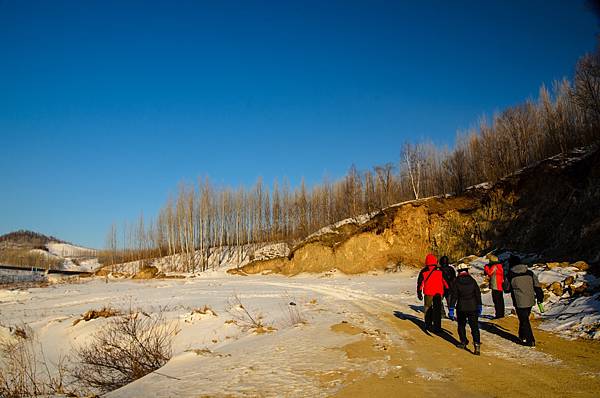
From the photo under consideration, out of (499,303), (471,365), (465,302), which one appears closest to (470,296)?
(465,302)

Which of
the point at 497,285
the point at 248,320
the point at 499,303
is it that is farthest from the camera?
the point at 248,320

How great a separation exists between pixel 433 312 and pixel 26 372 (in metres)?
9.66

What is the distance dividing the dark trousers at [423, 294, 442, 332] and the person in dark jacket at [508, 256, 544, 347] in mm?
1750

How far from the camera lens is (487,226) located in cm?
3114

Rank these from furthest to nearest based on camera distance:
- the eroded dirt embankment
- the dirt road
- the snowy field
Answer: the eroded dirt embankment
the snowy field
the dirt road

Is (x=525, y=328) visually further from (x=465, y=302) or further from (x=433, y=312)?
(x=433, y=312)

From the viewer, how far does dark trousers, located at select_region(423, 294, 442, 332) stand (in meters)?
9.77

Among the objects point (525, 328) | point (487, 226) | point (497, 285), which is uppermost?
point (487, 226)

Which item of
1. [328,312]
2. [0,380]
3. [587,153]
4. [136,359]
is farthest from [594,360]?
[587,153]

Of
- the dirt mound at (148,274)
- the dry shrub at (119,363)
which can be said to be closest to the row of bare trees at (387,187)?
the dirt mound at (148,274)

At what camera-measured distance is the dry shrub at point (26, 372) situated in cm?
802

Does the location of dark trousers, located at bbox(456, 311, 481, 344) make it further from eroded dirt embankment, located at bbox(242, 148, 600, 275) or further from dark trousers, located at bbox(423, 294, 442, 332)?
eroded dirt embankment, located at bbox(242, 148, 600, 275)

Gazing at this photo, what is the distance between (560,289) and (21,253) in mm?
177704

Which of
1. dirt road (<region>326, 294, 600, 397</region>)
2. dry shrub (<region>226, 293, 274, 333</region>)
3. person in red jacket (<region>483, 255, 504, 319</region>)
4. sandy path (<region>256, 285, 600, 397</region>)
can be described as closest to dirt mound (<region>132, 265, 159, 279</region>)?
dry shrub (<region>226, 293, 274, 333</region>)
